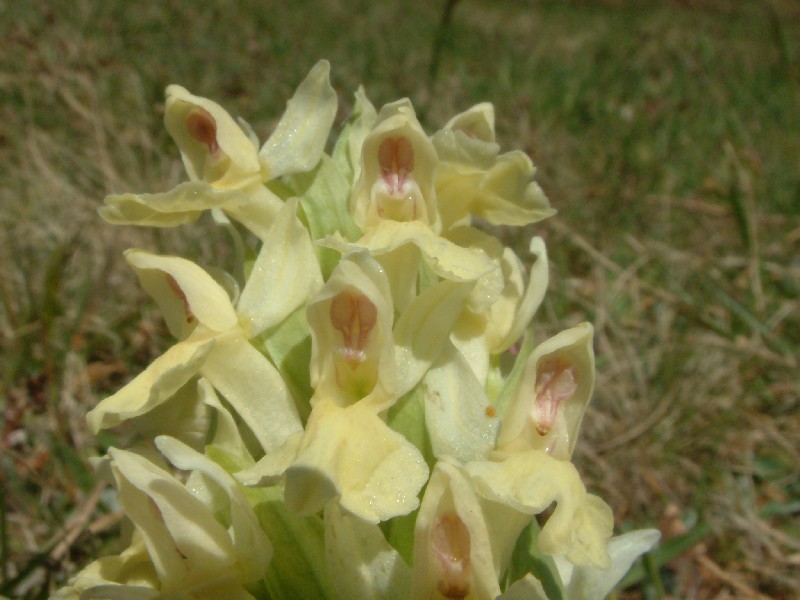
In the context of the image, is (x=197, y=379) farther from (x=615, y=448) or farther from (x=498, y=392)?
(x=615, y=448)

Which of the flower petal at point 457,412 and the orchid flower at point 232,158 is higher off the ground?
the orchid flower at point 232,158

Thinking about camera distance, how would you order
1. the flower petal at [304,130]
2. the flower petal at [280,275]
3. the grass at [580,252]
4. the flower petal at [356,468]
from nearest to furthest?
the flower petal at [356,468] < the flower petal at [280,275] < the flower petal at [304,130] < the grass at [580,252]

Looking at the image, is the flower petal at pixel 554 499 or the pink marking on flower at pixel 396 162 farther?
the pink marking on flower at pixel 396 162

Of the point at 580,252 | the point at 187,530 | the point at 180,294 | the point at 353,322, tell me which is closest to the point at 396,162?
the point at 353,322

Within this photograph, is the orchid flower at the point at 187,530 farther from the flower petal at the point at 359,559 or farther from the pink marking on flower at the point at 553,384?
the pink marking on flower at the point at 553,384

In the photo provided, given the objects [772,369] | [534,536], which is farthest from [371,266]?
[772,369]

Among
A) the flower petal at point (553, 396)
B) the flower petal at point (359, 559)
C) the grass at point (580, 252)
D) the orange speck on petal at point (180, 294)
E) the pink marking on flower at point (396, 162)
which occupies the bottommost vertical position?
the grass at point (580, 252)

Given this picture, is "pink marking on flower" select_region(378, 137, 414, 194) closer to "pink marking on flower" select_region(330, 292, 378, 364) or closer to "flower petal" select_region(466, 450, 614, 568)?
"pink marking on flower" select_region(330, 292, 378, 364)

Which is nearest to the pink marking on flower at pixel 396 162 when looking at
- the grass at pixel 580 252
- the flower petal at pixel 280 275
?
the flower petal at pixel 280 275
